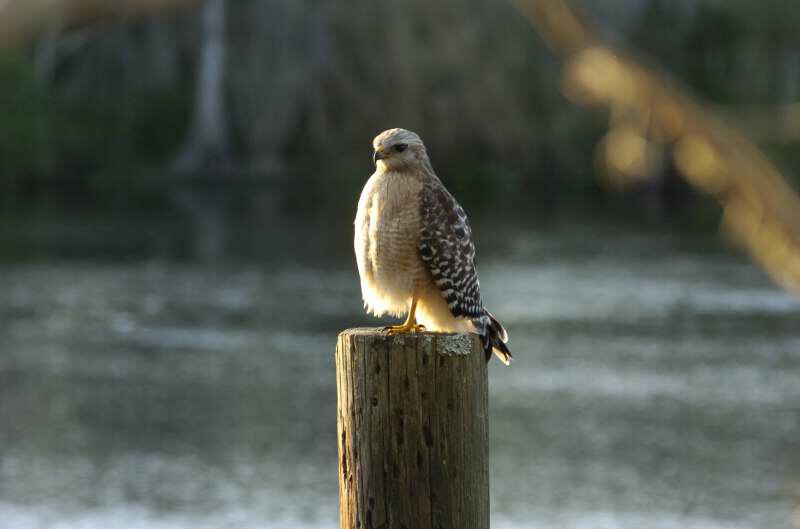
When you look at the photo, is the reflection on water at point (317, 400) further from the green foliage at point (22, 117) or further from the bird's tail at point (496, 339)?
the green foliage at point (22, 117)

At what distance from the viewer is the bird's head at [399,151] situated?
15.8 ft

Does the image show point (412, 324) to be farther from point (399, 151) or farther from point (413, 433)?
point (413, 433)

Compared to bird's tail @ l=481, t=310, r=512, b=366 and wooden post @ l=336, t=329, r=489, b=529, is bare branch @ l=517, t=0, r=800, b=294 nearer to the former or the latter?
wooden post @ l=336, t=329, r=489, b=529

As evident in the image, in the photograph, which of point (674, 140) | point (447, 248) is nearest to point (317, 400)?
point (447, 248)

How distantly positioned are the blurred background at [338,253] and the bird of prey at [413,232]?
92 cm

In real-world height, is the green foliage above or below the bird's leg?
above

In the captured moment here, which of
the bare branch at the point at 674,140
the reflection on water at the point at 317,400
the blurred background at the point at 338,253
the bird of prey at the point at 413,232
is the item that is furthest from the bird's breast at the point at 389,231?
the reflection on water at the point at 317,400

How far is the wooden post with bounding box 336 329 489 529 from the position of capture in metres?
3.23

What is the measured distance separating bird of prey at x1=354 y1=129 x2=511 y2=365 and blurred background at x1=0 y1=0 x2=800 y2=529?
916mm

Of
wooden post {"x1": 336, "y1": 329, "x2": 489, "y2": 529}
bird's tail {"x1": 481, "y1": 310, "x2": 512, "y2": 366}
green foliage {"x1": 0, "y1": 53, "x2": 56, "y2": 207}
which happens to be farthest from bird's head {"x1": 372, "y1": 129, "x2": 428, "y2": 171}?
green foliage {"x1": 0, "y1": 53, "x2": 56, "y2": 207}

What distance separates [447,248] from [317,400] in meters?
28.4

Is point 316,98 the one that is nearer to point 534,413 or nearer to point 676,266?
point 676,266

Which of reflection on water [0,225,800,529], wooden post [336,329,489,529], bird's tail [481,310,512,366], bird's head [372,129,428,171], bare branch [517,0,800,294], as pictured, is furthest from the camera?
reflection on water [0,225,800,529]

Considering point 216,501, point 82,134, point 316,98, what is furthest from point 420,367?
point 82,134
